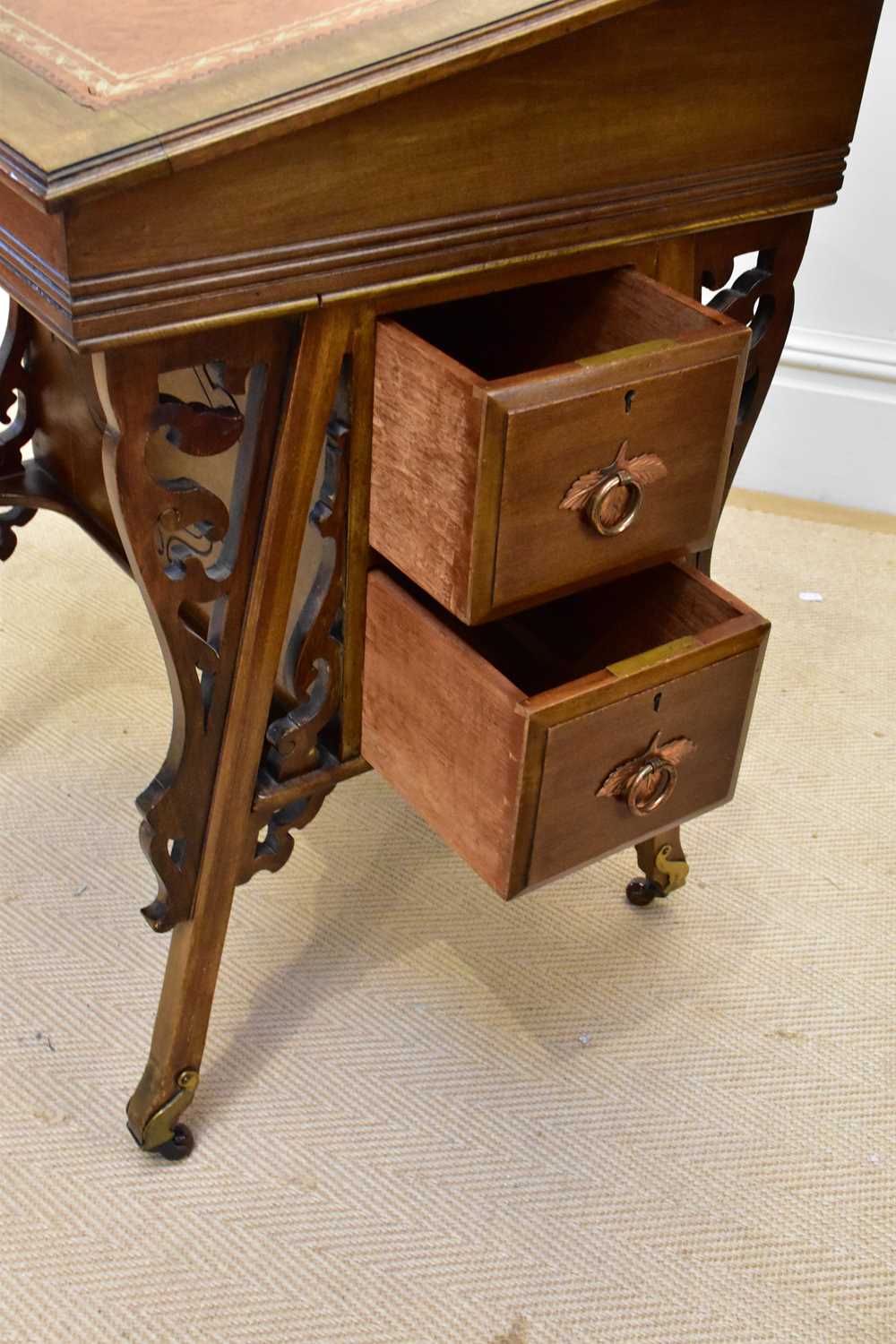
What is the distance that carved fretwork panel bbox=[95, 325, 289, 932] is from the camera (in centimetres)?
87

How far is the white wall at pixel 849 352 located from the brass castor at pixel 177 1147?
1.23 metres

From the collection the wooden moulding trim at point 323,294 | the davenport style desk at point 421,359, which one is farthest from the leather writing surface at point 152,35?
the wooden moulding trim at point 323,294

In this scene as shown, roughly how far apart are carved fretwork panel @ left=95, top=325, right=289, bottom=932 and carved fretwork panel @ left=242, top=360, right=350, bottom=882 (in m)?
0.05

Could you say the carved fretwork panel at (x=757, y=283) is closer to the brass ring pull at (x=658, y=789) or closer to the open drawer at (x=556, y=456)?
the open drawer at (x=556, y=456)

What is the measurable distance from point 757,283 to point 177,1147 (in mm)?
786

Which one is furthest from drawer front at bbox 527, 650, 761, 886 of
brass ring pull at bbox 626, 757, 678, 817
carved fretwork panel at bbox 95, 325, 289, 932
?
carved fretwork panel at bbox 95, 325, 289, 932

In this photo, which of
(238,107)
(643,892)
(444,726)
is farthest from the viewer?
(643,892)

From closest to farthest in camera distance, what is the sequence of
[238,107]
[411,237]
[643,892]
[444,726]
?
1. [238,107]
2. [411,237]
3. [444,726]
4. [643,892]

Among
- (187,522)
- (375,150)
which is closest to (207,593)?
(187,522)

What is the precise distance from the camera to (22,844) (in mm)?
1401

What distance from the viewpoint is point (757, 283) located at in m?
1.15

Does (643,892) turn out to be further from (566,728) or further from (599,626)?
(566,728)

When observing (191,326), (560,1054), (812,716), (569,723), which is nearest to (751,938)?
(560,1054)

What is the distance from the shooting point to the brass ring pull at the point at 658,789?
1.02m
